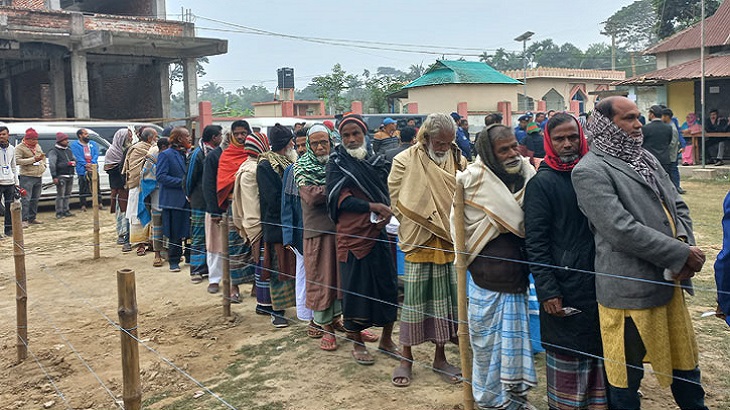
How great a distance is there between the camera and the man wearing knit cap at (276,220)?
5695mm

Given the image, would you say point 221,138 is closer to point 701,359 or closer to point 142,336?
point 142,336

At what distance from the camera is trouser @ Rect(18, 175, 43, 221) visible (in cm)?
1219

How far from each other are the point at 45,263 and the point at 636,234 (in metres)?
8.43

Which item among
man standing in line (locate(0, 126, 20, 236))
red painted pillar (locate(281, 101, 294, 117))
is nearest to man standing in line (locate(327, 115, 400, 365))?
man standing in line (locate(0, 126, 20, 236))

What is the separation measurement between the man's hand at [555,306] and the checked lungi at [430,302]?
115cm

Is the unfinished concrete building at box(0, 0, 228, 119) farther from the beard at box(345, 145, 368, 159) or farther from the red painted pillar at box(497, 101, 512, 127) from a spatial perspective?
the beard at box(345, 145, 368, 159)

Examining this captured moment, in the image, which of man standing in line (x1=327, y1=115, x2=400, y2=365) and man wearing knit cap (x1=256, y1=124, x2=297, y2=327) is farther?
man wearing knit cap (x1=256, y1=124, x2=297, y2=327)

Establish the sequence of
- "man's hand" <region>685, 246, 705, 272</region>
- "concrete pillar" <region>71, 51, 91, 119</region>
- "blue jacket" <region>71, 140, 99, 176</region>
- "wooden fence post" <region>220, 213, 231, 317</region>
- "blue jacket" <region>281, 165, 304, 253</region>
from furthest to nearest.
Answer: "concrete pillar" <region>71, 51, 91, 119</region> < "blue jacket" <region>71, 140, 99, 176</region> < "wooden fence post" <region>220, 213, 231, 317</region> < "blue jacket" <region>281, 165, 304, 253</region> < "man's hand" <region>685, 246, 705, 272</region>

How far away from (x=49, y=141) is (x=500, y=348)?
13.7 m

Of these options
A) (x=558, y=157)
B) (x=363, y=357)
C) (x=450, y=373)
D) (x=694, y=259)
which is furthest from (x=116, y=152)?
(x=694, y=259)

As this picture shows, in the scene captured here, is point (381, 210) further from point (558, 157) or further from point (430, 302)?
point (558, 157)

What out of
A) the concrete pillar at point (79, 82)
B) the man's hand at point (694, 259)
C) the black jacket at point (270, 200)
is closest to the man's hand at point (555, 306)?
the man's hand at point (694, 259)

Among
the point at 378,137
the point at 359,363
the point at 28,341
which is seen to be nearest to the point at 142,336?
the point at 28,341

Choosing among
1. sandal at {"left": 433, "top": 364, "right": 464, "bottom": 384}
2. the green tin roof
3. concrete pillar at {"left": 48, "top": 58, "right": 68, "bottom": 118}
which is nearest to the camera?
sandal at {"left": 433, "top": 364, "right": 464, "bottom": 384}
